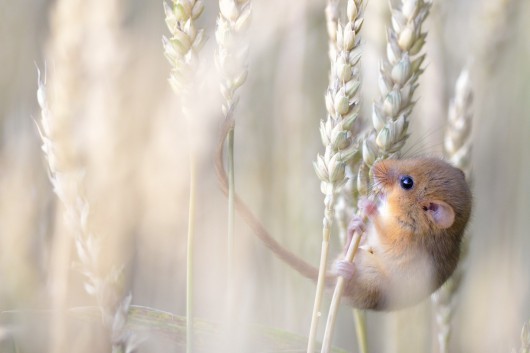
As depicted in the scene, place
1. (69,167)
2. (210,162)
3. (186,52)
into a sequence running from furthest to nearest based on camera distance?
(210,162)
(69,167)
(186,52)

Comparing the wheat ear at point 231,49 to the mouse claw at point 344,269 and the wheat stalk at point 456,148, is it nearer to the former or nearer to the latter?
the mouse claw at point 344,269

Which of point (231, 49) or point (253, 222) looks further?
point (253, 222)

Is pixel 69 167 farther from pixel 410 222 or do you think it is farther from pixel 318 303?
pixel 410 222

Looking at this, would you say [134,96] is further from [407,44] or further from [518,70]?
[518,70]

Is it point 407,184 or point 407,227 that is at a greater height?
point 407,184

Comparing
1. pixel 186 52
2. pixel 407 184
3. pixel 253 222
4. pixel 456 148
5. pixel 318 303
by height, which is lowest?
pixel 318 303

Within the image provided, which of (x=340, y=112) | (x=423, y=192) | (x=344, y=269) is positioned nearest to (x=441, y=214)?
(x=423, y=192)

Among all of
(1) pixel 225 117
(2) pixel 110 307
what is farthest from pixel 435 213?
(2) pixel 110 307
